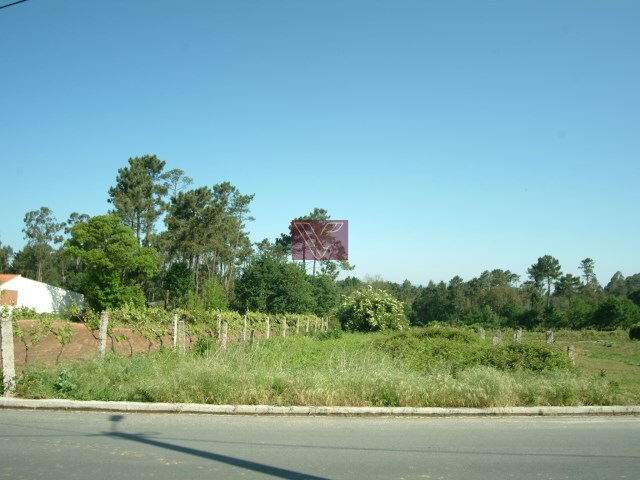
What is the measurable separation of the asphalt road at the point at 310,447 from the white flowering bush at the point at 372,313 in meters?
30.1

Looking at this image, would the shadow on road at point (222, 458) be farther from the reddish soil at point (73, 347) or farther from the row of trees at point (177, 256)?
the row of trees at point (177, 256)

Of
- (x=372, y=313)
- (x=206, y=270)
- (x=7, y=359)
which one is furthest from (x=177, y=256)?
(x=7, y=359)

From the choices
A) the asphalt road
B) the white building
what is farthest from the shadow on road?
the white building

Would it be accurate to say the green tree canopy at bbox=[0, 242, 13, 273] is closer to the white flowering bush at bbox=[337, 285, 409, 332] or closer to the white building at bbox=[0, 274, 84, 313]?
the white building at bbox=[0, 274, 84, 313]

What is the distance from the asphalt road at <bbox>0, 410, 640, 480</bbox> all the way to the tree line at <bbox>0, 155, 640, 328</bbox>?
109 ft

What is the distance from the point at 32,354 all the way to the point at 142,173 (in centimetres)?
5138

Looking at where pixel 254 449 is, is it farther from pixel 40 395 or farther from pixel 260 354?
pixel 260 354

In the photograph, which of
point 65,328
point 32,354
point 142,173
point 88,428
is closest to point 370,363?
point 88,428

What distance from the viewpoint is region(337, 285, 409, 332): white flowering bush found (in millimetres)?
39000

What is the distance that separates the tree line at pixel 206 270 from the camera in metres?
54.9

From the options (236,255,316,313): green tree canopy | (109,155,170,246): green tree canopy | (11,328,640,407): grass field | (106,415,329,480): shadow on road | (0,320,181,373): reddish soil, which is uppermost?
(109,155,170,246): green tree canopy

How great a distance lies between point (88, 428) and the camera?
7.61 metres

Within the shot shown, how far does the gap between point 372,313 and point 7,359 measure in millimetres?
30904

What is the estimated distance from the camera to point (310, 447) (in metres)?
6.71
